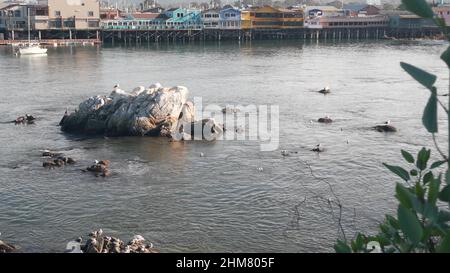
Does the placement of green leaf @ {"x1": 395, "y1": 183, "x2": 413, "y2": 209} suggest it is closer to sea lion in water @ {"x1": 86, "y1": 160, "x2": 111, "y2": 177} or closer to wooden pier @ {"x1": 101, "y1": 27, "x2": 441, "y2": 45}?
sea lion in water @ {"x1": 86, "y1": 160, "x2": 111, "y2": 177}

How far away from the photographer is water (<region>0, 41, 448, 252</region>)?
1385 centimetres

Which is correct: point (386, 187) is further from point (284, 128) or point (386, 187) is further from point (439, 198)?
point (439, 198)

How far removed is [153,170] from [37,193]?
4181mm

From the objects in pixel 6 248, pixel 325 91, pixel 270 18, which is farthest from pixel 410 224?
pixel 270 18

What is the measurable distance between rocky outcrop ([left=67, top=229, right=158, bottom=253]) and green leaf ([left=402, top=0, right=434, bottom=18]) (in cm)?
1051

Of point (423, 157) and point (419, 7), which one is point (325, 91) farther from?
point (419, 7)

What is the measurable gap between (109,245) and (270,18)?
86267mm

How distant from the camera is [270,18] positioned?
310 ft

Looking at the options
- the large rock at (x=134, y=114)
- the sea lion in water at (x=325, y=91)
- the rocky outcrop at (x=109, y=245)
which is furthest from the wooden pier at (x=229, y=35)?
the rocky outcrop at (x=109, y=245)

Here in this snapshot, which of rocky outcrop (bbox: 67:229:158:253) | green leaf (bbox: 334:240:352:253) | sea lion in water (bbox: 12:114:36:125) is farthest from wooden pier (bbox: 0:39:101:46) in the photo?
green leaf (bbox: 334:240:352:253)

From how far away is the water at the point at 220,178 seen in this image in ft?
45.4

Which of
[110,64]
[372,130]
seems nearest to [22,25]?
[110,64]

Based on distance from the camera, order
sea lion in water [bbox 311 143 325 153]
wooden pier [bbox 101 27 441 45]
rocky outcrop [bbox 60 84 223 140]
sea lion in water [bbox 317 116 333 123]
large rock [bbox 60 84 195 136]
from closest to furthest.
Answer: sea lion in water [bbox 311 143 325 153] < rocky outcrop [bbox 60 84 223 140] < large rock [bbox 60 84 195 136] < sea lion in water [bbox 317 116 333 123] < wooden pier [bbox 101 27 441 45]

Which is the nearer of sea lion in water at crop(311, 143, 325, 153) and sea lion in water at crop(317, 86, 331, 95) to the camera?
sea lion in water at crop(311, 143, 325, 153)
